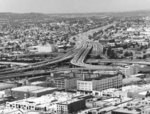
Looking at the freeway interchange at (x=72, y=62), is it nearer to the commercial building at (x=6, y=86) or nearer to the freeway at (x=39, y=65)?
the freeway at (x=39, y=65)

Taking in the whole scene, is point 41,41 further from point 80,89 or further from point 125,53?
point 80,89

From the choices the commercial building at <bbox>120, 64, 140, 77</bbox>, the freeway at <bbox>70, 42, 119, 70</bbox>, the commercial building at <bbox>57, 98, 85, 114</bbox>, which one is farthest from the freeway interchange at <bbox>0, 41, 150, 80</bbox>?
the commercial building at <bbox>57, 98, 85, 114</bbox>

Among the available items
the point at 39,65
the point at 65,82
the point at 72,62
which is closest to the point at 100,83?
the point at 65,82

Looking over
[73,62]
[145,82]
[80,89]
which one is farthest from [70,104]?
[73,62]

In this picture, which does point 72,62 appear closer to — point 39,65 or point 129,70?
point 39,65

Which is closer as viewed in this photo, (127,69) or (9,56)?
(127,69)

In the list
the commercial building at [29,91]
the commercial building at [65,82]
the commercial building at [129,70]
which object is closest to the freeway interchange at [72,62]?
the commercial building at [129,70]

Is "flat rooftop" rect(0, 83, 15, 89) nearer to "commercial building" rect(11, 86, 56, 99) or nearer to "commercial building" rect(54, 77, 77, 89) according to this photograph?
"commercial building" rect(11, 86, 56, 99)
